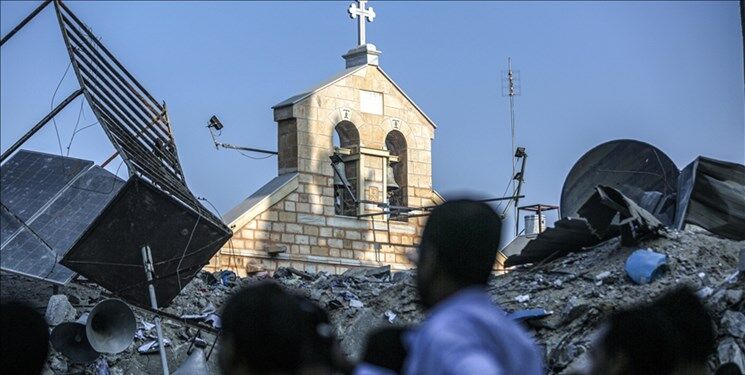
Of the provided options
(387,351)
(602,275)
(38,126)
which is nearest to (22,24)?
(38,126)

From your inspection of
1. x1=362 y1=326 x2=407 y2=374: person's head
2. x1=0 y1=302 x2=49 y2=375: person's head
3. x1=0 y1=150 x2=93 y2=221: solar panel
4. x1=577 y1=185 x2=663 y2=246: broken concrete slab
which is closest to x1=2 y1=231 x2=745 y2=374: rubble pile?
x1=577 y1=185 x2=663 y2=246: broken concrete slab

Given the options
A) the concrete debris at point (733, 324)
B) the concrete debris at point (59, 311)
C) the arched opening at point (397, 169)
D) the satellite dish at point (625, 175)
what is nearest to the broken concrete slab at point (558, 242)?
the satellite dish at point (625, 175)

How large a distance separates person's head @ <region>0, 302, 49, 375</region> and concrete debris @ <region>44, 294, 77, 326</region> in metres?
11.8

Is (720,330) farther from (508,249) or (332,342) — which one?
(508,249)

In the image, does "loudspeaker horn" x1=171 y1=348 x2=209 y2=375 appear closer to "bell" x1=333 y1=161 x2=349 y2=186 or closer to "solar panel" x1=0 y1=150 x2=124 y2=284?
"solar panel" x1=0 y1=150 x2=124 y2=284

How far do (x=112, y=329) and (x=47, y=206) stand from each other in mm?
3168

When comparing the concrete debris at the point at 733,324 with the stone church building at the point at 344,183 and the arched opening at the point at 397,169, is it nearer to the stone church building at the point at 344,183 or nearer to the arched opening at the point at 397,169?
the stone church building at the point at 344,183

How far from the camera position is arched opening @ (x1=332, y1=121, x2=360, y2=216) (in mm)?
24359

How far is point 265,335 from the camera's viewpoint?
3.73 metres

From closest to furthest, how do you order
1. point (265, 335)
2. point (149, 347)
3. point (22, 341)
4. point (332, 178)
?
1. point (265, 335)
2. point (22, 341)
3. point (149, 347)
4. point (332, 178)

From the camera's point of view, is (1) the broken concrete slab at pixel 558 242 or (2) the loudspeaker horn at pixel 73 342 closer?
(2) the loudspeaker horn at pixel 73 342

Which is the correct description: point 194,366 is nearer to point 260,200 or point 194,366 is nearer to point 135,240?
point 135,240

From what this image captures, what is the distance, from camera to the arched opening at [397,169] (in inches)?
987

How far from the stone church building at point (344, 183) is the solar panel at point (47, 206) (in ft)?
17.4
